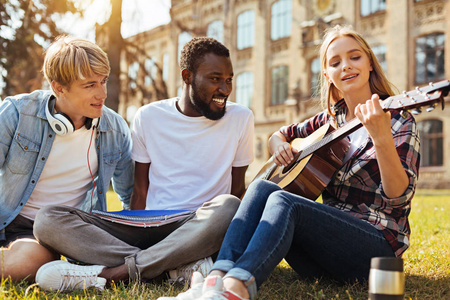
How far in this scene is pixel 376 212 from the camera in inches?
106

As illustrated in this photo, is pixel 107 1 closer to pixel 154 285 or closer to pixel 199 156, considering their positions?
pixel 199 156

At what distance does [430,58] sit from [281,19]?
7532 millimetres

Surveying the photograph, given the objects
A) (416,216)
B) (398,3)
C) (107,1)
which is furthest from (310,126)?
(398,3)

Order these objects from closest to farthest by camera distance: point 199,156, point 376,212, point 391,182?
point 391,182 → point 376,212 → point 199,156

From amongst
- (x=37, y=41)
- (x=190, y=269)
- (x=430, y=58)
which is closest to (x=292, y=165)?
Result: (x=190, y=269)

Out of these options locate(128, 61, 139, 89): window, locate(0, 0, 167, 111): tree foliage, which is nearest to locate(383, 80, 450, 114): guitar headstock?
locate(0, 0, 167, 111): tree foliage

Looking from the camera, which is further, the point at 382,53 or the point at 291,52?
the point at 291,52

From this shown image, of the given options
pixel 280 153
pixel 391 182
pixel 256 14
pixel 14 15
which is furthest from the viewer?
pixel 256 14

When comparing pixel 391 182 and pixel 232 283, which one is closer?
pixel 232 283

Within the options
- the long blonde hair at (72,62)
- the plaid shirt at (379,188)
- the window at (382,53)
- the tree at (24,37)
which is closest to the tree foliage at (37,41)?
the tree at (24,37)

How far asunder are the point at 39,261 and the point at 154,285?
0.79m

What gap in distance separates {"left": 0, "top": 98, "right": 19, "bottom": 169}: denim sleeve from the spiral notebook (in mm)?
799

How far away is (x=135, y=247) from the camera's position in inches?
123

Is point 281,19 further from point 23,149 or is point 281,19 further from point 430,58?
point 23,149
